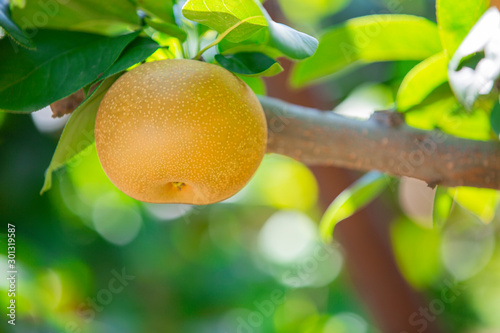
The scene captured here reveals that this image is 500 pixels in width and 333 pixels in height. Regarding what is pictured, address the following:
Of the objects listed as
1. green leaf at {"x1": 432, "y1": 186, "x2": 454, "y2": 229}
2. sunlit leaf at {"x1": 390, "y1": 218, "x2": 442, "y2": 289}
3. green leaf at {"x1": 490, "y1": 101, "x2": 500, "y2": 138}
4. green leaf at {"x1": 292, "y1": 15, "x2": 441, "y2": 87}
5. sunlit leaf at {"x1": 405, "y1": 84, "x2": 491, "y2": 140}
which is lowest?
sunlit leaf at {"x1": 390, "y1": 218, "x2": 442, "y2": 289}

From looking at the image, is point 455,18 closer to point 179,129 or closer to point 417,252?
point 179,129

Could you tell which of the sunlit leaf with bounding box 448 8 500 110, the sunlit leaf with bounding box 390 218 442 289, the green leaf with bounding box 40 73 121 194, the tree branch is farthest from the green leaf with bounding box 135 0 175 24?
the sunlit leaf with bounding box 390 218 442 289

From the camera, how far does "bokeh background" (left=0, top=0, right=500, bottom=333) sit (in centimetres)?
188

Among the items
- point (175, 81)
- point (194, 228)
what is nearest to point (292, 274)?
point (194, 228)

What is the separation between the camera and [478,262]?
2.94 m

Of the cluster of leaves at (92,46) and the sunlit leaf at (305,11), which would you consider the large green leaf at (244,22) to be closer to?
the cluster of leaves at (92,46)

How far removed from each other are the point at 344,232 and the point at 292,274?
1101 millimetres

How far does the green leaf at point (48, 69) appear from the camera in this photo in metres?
0.67

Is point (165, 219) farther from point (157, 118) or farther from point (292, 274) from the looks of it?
point (157, 118)

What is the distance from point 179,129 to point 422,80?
580 millimetres

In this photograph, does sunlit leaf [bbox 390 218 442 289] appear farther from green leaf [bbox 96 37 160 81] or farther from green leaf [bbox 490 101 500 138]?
green leaf [bbox 96 37 160 81]

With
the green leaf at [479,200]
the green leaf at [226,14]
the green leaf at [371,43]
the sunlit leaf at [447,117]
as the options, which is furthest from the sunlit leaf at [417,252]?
the green leaf at [226,14]

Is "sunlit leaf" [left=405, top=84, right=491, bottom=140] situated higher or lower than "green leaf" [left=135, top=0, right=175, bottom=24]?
lower

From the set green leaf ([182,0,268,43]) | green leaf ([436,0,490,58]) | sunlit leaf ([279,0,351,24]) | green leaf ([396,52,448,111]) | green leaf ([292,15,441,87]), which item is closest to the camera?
green leaf ([182,0,268,43])
